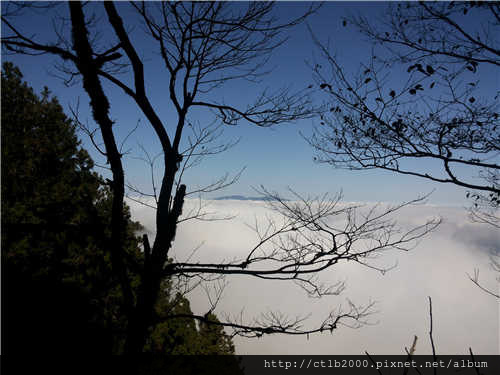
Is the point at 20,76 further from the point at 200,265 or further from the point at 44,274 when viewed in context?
the point at 200,265

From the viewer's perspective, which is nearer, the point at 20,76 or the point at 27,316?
the point at 27,316

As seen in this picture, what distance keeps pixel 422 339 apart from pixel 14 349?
129805 millimetres

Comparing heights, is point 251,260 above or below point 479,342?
above

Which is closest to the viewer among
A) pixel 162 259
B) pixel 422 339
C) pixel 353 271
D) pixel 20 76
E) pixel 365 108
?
pixel 162 259

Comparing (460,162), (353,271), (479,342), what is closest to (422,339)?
(479,342)

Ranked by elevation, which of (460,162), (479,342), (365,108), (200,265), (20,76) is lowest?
(479,342)

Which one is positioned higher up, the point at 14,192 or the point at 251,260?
the point at 14,192

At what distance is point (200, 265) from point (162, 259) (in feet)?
1.83

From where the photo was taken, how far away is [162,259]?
3.71 meters

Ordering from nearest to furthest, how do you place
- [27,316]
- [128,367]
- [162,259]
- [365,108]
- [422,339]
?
1. [128,367]
2. [162,259]
3. [365,108]
4. [27,316]
5. [422,339]

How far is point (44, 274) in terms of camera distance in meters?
10.1

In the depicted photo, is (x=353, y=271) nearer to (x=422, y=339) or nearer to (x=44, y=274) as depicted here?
(x=422, y=339)

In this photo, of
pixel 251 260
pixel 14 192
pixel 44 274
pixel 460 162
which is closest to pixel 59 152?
pixel 14 192

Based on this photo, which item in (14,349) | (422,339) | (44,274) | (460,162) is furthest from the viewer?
(422,339)
